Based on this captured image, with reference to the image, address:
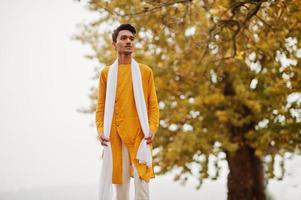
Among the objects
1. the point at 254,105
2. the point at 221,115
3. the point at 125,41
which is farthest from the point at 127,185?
the point at 221,115

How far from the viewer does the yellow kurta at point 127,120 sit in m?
4.72

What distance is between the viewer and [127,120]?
187 inches

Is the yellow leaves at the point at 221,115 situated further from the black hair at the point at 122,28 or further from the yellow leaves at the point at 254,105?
the black hair at the point at 122,28

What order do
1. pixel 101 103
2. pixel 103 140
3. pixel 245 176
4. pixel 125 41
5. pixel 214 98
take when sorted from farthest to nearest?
1. pixel 245 176
2. pixel 214 98
3. pixel 101 103
4. pixel 125 41
5. pixel 103 140

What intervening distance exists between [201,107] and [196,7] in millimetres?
2681

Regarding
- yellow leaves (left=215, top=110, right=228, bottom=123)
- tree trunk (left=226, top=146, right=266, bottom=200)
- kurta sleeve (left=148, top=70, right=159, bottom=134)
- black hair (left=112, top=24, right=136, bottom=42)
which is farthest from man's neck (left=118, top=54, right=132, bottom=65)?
tree trunk (left=226, top=146, right=266, bottom=200)

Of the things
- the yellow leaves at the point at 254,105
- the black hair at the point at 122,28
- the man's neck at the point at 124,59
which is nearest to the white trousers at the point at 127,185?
the man's neck at the point at 124,59

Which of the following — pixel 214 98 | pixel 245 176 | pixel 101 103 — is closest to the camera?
pixel 101 103

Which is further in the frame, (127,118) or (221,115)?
(221,115)

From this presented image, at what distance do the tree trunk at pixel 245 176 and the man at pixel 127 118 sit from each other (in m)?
11.2

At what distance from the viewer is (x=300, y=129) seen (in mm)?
13242

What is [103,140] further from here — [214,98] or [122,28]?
[214,98]

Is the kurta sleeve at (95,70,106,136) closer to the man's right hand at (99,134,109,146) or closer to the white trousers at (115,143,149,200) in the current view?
the man's right hand at (99,134,109,146)

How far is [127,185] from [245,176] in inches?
449
